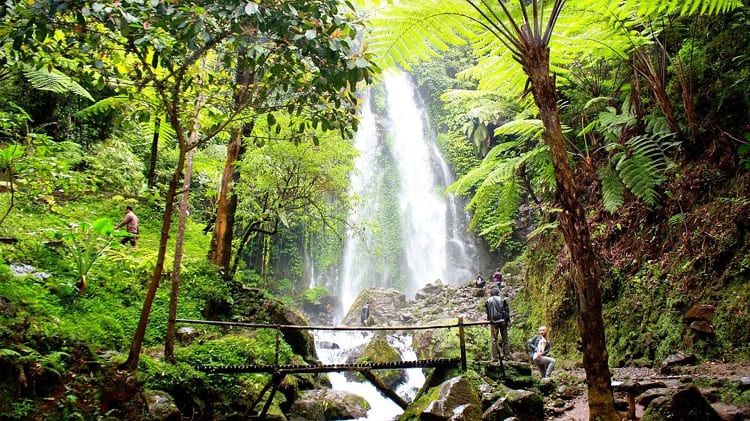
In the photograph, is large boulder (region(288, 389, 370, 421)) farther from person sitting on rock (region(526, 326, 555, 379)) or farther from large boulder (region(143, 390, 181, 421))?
person sitting on rock (region(526, 326, 555, 379))

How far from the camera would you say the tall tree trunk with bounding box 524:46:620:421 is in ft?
7.26

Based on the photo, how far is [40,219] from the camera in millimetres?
6875

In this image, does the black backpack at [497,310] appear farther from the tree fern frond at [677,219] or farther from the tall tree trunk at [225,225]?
the tall tree trunk at [225,225]

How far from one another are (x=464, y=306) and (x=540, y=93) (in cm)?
1241

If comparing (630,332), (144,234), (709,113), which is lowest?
(630,332)

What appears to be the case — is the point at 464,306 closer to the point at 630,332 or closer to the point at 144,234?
the point at 630,332

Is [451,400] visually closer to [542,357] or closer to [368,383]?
[542,357]

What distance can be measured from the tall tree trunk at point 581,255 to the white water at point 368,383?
16.0ft

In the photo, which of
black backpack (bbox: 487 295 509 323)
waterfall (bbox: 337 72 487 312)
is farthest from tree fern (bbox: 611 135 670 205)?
waterfall (bbox: 337 72 487 312)

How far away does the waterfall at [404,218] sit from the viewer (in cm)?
2014

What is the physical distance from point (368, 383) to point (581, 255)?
8518 mm

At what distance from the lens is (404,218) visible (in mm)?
21266

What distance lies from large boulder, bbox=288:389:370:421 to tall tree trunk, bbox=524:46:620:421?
475 centimetres

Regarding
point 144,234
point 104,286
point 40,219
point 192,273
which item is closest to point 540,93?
point 104,286
